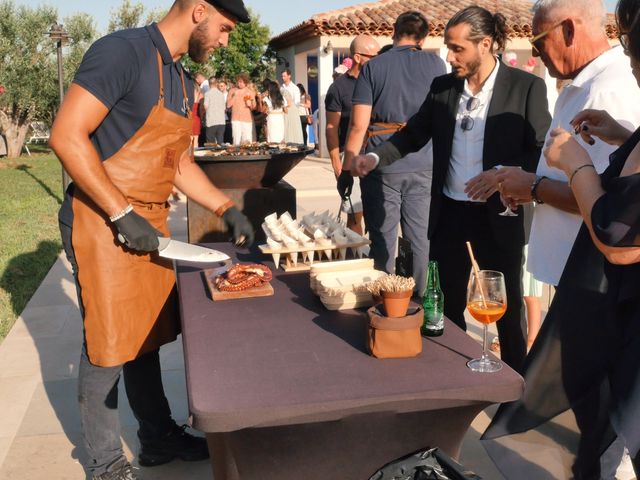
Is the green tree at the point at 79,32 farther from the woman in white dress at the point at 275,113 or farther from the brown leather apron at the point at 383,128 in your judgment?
the brown leather apron at the point at 383,128

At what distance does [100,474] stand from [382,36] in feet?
51.9

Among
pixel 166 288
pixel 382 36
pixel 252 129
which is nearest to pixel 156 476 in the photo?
pixel 166 288

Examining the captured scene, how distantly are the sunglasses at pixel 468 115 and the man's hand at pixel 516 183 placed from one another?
0.57 meters

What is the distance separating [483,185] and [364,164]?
0.81 metres

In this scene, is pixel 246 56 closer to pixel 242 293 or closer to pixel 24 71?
pixel 24 71

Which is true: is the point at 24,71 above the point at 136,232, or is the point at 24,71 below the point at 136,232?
above

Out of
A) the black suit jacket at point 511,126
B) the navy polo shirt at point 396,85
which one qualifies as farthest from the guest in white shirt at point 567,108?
the navy polo shirt at point 396,85

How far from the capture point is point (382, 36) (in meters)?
17.0

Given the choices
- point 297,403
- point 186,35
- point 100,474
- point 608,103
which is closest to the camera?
point 297,403

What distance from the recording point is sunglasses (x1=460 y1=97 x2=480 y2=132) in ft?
10.0

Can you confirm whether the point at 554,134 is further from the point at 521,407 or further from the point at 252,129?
the point at 252,129

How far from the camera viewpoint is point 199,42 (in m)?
2.45

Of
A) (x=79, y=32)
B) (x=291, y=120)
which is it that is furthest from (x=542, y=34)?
(x=79, y=32)

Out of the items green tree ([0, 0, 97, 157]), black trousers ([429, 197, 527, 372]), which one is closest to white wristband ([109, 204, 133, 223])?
black trousers ([429, 197, 527, 372])
